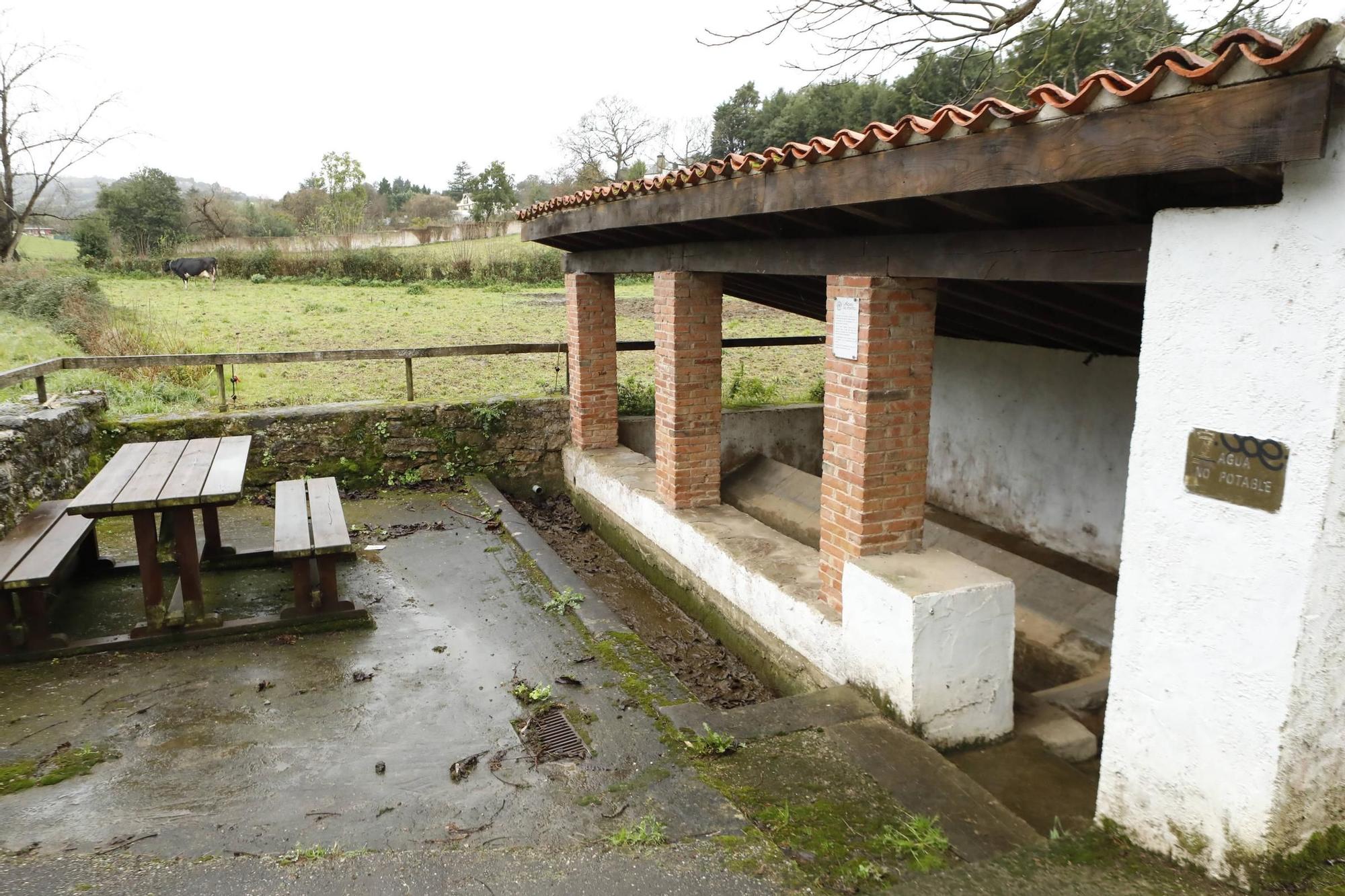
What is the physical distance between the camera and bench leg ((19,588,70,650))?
4.41 m

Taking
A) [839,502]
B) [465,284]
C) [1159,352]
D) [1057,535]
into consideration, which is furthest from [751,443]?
[465,284]

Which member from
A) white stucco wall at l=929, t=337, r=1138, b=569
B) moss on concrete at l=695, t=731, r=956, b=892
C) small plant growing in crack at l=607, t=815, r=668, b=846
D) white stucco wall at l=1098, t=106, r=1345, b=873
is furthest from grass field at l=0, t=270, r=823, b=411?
white stucco wall at l=1098, t=106, r=1345, b=873

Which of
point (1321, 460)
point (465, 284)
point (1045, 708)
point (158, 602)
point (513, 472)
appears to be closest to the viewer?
point (1321, 460)

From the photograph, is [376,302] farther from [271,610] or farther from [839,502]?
[839,502]

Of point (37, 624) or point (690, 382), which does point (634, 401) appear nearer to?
point (690, 382)

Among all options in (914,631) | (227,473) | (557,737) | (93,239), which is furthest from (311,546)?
(93,239)

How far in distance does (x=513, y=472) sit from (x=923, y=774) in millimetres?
6023

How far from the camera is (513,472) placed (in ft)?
28.5

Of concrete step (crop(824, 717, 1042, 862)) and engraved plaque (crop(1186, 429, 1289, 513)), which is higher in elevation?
engraved plaque (crop(1186, 429, 1289, 513))

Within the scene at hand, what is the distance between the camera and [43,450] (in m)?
6.32

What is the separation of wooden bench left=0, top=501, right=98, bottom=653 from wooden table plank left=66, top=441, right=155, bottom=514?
262 mm

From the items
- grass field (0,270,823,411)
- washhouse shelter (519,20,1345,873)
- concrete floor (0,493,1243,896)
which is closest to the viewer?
washhouse shelter (519,20,1345,873)

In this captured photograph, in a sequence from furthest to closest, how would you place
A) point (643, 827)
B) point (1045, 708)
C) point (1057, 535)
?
point (1057, 535)
point (1045, 708)
point (643, 827)

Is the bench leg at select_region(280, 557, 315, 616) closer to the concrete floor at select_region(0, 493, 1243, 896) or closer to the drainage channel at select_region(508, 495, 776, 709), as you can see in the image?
the concrete floor at select_region(0, 493, 1243, 896)
